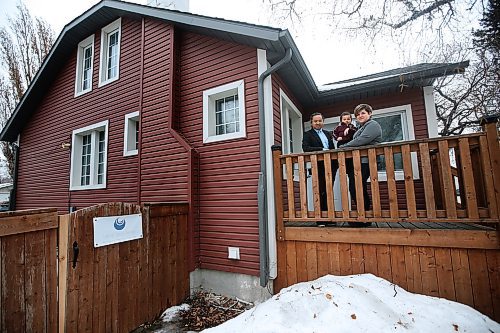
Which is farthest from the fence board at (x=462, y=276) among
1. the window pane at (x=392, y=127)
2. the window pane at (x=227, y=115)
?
the window pane at (x=227, y=115)

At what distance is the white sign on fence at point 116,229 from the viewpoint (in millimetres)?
2764

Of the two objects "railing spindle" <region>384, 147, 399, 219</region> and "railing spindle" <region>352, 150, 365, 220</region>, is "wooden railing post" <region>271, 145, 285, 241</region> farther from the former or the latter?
"railing spindle" <region>384, 147, 399, 219</region>

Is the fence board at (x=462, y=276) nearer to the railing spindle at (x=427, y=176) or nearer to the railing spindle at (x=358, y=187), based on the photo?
the railing spindle at (x=427, y=176)

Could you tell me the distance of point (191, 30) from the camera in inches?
197

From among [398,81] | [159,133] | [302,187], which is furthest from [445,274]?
[159,133]

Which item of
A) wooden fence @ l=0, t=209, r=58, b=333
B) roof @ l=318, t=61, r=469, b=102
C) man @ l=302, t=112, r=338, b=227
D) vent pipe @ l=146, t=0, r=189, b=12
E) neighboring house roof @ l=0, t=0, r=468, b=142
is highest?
vent pipe @ l=146, t=0, r=189, b=12

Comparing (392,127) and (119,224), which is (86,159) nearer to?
(119,224)

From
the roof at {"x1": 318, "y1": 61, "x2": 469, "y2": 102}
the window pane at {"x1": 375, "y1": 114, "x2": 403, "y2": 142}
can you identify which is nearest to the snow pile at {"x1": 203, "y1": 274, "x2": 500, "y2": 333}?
the roof at {"x1": 318, "y1": 61, "x2": 469, "y2": 102}

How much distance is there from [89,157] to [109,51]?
2.95m

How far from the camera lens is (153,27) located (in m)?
5.57

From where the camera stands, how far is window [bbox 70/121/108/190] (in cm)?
650

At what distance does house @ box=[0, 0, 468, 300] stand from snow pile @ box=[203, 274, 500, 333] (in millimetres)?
1343

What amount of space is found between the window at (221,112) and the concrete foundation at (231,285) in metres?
2.22

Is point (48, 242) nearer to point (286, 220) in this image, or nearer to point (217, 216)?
point (217, 216)
